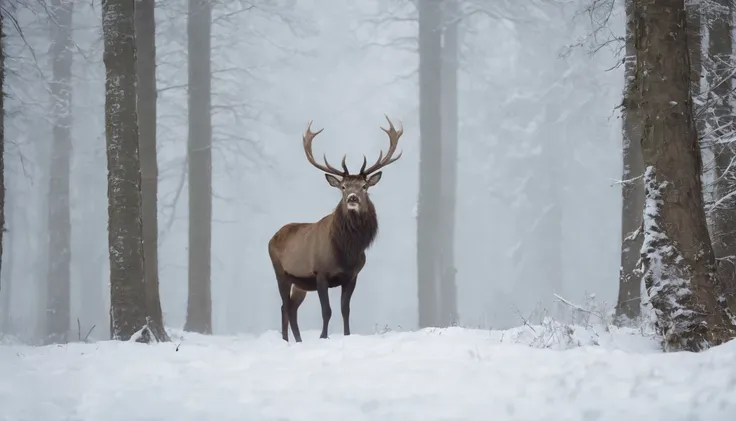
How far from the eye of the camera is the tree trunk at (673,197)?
207 inches

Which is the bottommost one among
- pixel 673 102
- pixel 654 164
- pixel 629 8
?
pixel 654 164

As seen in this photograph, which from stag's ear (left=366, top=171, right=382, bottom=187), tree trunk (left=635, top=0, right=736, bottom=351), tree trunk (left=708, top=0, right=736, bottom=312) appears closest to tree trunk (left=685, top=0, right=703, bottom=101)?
tree trunk (left=708, top=0, right=736, bottom=312)

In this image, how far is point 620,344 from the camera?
5750mm

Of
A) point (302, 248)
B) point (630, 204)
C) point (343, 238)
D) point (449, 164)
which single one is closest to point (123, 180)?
point (302, 248)

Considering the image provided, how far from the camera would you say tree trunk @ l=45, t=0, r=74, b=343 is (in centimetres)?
1878

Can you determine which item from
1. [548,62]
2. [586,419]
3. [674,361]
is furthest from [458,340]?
[548,62]

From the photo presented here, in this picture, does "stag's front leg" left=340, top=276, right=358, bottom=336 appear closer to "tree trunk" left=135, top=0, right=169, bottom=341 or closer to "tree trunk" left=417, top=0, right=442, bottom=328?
"tree trunk" left=135, top=0, right=169, bottom=341

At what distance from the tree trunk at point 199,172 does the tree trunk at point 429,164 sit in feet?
17.0

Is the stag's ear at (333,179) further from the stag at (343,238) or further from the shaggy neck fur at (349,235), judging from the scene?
the shaggy neck fur at (349,235)

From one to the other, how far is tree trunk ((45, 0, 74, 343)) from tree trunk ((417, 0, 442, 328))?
9.32 m

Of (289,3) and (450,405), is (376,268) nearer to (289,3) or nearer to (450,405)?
(289,3)

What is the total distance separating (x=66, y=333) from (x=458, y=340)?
14.8 metres

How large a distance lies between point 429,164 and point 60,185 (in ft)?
34.3

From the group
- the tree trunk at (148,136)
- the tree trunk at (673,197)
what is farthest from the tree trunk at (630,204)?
the tree trunk at (148,136)
